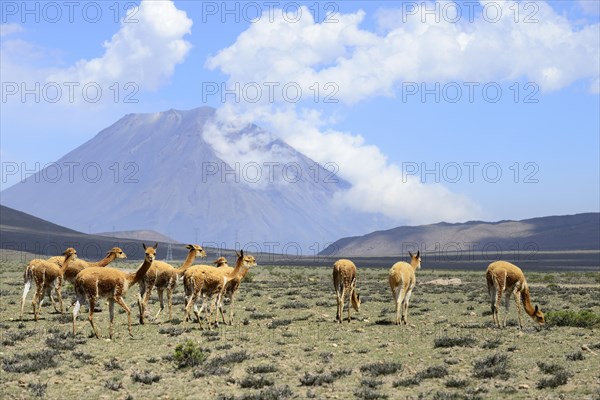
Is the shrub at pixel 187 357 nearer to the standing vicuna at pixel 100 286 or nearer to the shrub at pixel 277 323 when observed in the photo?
the standing vicuna at pixel 100 286

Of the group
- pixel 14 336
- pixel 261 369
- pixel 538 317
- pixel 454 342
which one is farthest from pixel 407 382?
pixel 14 336

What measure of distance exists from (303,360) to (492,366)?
14.0ft

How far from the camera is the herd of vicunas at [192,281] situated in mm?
19516

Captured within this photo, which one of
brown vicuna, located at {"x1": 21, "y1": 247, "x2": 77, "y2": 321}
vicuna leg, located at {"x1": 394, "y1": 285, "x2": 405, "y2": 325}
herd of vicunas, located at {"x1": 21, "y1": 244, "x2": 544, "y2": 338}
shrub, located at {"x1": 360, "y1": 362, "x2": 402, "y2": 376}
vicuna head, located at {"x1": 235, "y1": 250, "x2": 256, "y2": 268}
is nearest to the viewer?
shrub, located at {"x1": 360, "y1": 362, "x2": 402, "y2": 376}

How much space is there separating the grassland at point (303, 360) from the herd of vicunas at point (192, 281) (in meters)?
0.68

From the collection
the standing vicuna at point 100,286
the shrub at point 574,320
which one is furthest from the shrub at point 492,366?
the standing vicuna at point 100,286

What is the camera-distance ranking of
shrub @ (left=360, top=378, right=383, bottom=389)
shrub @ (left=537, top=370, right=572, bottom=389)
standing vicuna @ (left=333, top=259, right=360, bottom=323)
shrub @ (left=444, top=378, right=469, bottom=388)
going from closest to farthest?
shrub @ (left=537, top=370, right=572, bottom=389), shrub @ (left=444, top=378, right=469, bottom=388), shrub @ (left=360, top=378, right=383, bottom=389), standing vicuna @ (left=333, top=259, right=360, bottom=323)

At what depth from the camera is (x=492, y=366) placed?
51.0ft

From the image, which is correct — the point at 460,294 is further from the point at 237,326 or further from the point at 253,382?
the point at 253,382

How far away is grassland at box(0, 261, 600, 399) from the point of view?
1417 centimetres

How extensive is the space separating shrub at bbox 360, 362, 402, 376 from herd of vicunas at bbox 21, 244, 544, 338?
21.7 ft

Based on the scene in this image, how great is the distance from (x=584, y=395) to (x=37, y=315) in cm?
1777

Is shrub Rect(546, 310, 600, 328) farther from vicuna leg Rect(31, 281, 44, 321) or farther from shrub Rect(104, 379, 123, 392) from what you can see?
vicuna leg Rect(31, 281, 44, 321)

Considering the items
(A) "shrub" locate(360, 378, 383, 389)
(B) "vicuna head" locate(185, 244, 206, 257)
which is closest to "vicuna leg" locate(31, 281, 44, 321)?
(B) "vicuna head" locate(185, 244, 206, 257)
